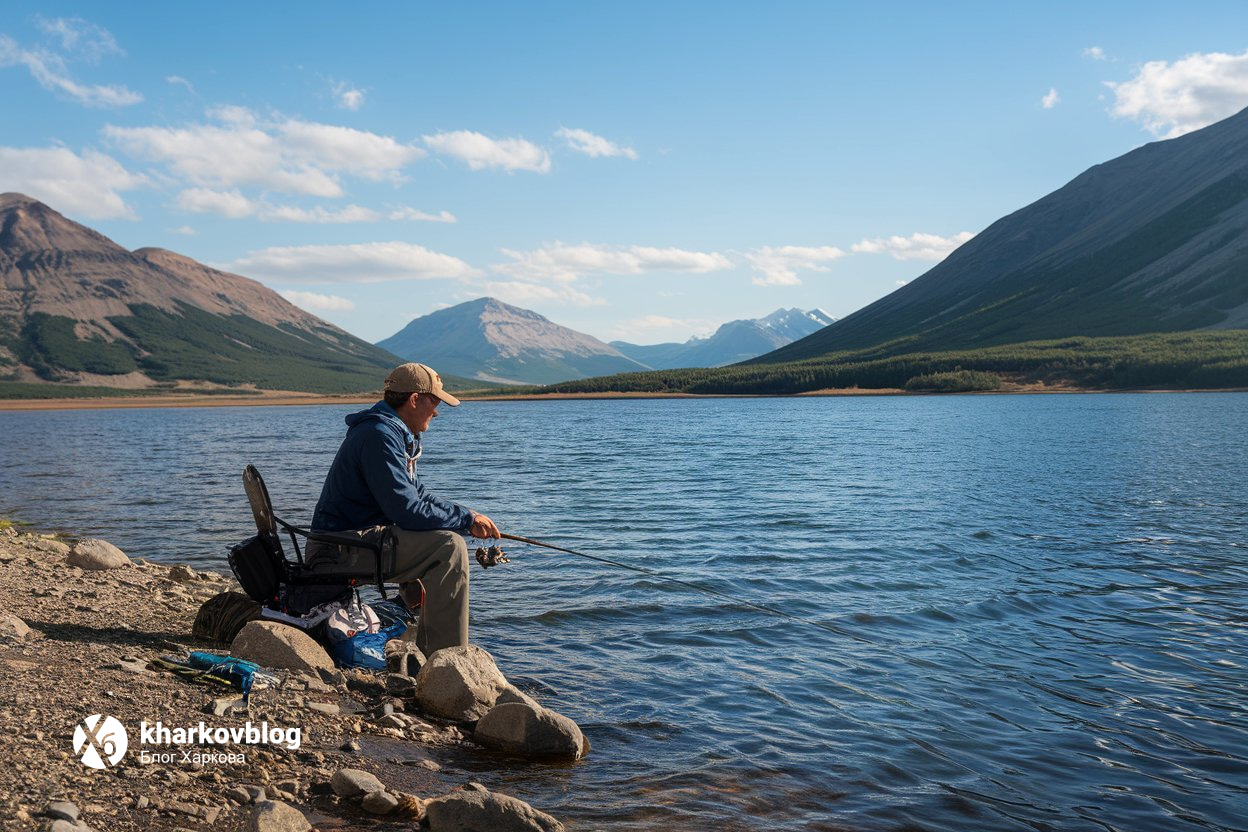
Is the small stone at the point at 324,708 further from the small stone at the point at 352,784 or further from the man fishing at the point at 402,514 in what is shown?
the small stone at the point at 352,784

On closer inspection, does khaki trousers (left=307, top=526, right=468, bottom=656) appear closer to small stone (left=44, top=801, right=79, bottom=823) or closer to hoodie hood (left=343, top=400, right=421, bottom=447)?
hoodie hood (left=343, top=400, right=421, bottom=447)

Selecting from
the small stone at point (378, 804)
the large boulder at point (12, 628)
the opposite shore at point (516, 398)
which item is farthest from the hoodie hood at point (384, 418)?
the opposite shore at point (516, 398)

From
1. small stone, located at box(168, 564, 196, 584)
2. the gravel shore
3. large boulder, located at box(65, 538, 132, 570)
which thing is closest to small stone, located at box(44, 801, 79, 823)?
the gravel shore

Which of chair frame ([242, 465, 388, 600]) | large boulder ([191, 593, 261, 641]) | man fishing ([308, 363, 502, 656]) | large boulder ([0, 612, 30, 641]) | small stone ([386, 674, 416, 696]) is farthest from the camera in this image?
large boulder ([191, 593, 261, 641])

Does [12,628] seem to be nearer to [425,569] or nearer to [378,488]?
[378,488]

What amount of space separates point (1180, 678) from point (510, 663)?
23.7ft

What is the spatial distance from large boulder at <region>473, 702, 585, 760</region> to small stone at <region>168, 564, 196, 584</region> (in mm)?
8145

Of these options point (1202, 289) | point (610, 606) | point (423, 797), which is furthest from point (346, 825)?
point (1202, 289)

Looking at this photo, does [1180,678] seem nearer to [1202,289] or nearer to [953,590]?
[953,590]

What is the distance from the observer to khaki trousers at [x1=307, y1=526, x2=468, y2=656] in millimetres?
8016

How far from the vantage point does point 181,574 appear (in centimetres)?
1370

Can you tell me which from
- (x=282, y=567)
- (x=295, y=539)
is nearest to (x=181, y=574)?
(x=282, y=567)

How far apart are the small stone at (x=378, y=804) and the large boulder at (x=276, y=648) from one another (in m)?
2.45

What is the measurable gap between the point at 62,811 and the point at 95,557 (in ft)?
Answer: 32.7
